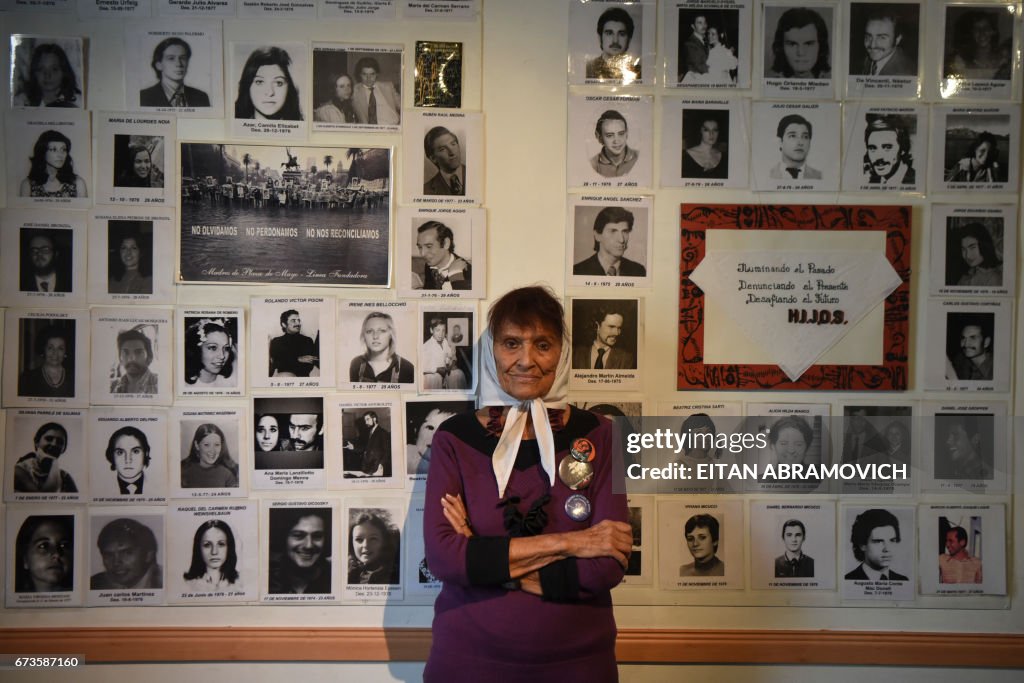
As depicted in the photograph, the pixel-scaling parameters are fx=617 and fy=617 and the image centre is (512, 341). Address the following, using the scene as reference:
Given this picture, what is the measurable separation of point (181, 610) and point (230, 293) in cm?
97

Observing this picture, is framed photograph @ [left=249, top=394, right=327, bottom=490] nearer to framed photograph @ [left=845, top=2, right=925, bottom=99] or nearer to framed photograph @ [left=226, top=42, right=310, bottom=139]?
framed photograph @ [left=226, top=42, right=310, bottom=139]

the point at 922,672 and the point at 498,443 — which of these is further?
the point at 922,672

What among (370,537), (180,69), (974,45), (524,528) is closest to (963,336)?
(974,45)

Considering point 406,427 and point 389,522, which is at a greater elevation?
point 406,427

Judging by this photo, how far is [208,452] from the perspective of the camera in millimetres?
1858

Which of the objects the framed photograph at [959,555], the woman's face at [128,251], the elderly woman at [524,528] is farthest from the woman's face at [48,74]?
the framed photograph at [959,555]

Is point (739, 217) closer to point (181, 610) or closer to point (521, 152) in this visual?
point (521, 152)

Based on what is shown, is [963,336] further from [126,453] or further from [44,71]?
[44,71]

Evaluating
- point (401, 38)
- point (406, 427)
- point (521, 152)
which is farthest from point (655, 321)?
point (401, 38)

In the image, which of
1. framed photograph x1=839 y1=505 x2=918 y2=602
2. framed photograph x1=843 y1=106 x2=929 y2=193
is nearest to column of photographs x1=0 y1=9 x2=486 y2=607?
framed photograph x1=843 y1=106 x2=929 y2=193

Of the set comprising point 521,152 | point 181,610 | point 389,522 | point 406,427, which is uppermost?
point 521,152

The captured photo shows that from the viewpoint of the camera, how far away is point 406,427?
1862 mm

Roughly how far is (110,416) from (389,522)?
90cm

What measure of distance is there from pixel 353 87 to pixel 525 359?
100 cm
